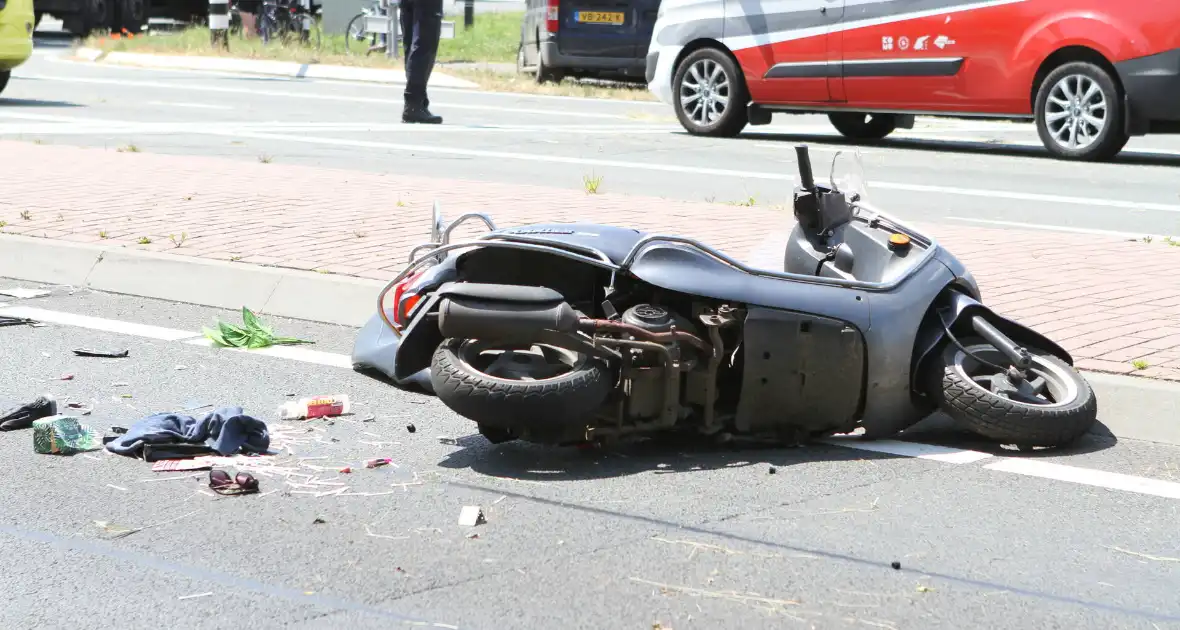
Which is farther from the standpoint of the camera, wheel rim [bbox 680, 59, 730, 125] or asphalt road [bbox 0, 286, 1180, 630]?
wheel rim [bbox 680, 59, 730, 125]

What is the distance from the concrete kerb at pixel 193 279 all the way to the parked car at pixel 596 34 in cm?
1365

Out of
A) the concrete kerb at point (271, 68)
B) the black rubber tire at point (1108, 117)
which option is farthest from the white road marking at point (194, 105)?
the black rubber tire at point (1108, 117)

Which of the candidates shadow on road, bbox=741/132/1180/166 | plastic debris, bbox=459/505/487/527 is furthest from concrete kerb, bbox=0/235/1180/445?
shadow on road, bbox=741/132/1180/166

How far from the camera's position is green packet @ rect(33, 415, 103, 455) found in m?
4.75

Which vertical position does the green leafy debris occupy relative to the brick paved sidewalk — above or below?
below

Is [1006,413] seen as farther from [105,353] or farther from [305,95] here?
[305,95]

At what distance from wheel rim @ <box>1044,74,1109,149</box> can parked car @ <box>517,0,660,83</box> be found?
8.11 m

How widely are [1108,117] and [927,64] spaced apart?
5.29 feet

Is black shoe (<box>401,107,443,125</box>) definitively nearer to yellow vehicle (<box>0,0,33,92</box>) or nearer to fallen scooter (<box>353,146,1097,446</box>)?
yellow vehicle (<box>0,0,33,92</box>)

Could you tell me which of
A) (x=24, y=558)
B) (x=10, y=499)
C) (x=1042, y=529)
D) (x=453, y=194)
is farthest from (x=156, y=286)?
(x=1042, y=529)

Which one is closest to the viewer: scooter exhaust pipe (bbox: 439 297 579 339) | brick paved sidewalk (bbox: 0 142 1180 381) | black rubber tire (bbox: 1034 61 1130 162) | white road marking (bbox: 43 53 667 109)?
scooter exhaust pipe (bbox: 439 297 579 339)

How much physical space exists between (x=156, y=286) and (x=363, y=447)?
286 centimetres

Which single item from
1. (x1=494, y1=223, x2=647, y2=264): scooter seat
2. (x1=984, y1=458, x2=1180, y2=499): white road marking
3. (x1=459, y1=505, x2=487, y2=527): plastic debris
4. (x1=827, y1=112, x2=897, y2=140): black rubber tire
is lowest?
(x1=827, y1=112, x2=897, y2=140): black rubber tire

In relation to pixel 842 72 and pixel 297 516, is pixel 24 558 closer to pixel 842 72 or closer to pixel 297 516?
pixel 297 516
